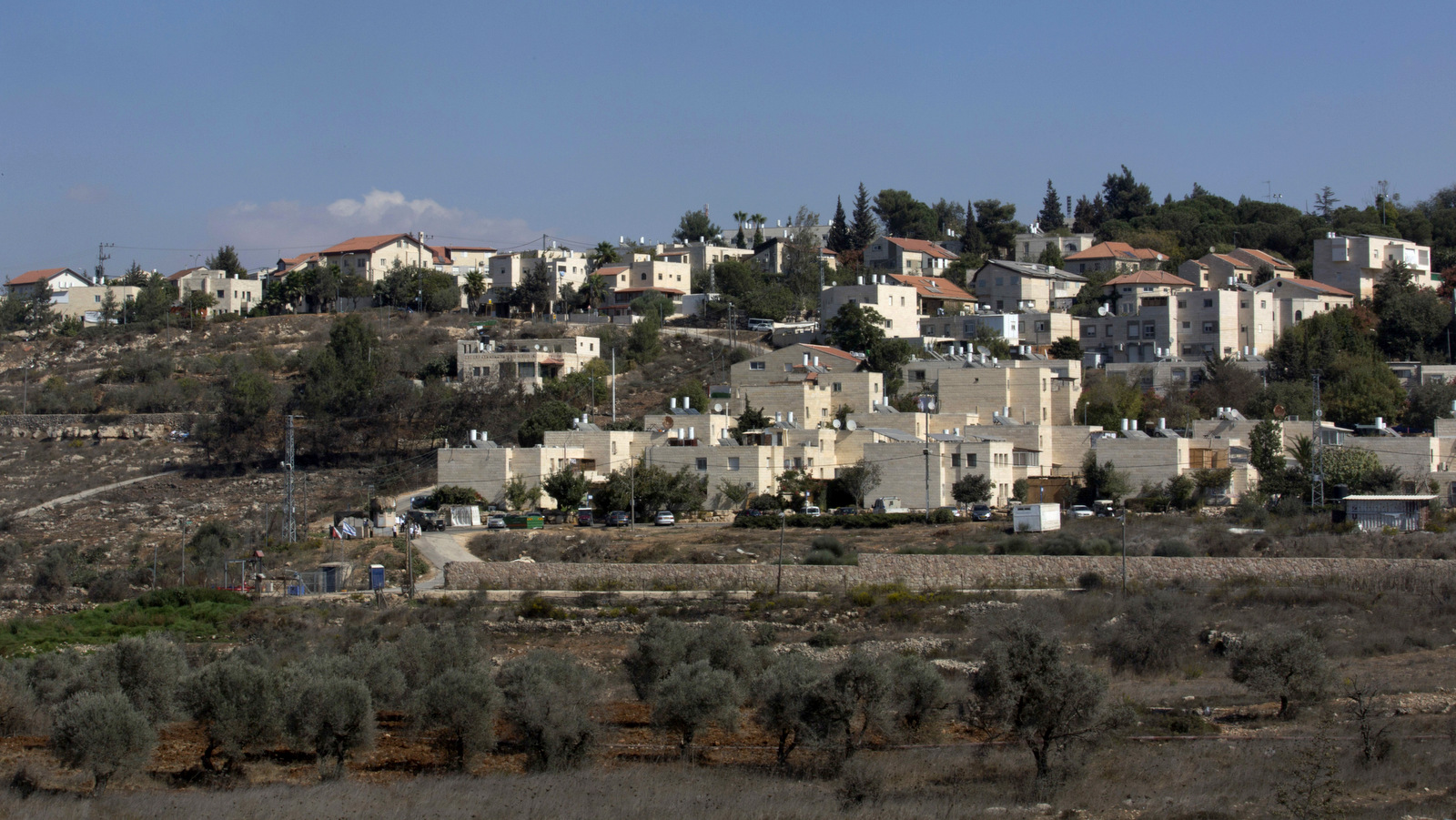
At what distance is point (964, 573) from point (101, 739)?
22.7 metres

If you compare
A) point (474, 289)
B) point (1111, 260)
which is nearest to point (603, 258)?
point (474, 289)

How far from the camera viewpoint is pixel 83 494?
57031 mm

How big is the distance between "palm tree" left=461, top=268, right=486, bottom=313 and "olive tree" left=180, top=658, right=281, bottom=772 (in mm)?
68747

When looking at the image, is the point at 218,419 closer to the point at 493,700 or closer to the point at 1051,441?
the point at 1051,441

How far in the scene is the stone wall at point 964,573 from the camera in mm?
34344

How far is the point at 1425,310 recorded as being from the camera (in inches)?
2721

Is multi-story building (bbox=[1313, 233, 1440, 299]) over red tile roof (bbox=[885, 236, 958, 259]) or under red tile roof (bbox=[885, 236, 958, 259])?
under

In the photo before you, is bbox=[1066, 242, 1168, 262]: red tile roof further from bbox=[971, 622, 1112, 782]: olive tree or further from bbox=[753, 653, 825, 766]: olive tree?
bbox=[971, 622, 1112, 782]: olive tree

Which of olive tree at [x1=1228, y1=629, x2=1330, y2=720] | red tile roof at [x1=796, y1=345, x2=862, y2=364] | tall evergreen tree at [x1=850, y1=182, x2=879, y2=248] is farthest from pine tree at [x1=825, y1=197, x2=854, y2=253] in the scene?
olive tree at [x1=1228, y1=629, x2=1330, y2=720]

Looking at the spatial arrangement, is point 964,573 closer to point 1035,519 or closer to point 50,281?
point 1035,519

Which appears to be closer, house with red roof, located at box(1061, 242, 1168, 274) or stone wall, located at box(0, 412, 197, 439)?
stone wall, located at box(0, 412, 197, 439)

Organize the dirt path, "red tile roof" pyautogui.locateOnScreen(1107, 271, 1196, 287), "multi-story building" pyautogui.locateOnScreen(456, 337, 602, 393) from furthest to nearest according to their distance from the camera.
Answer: "red tile roof" pyautogui.locateOnScreen(1107, 271, 1196, 287)
"multi-story building" pyautogui.locateOnScreen(456, 337, 602, 393)
the dirt path

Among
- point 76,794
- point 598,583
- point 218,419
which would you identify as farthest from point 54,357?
point 76,794

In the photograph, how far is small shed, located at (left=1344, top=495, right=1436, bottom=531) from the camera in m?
40.0
